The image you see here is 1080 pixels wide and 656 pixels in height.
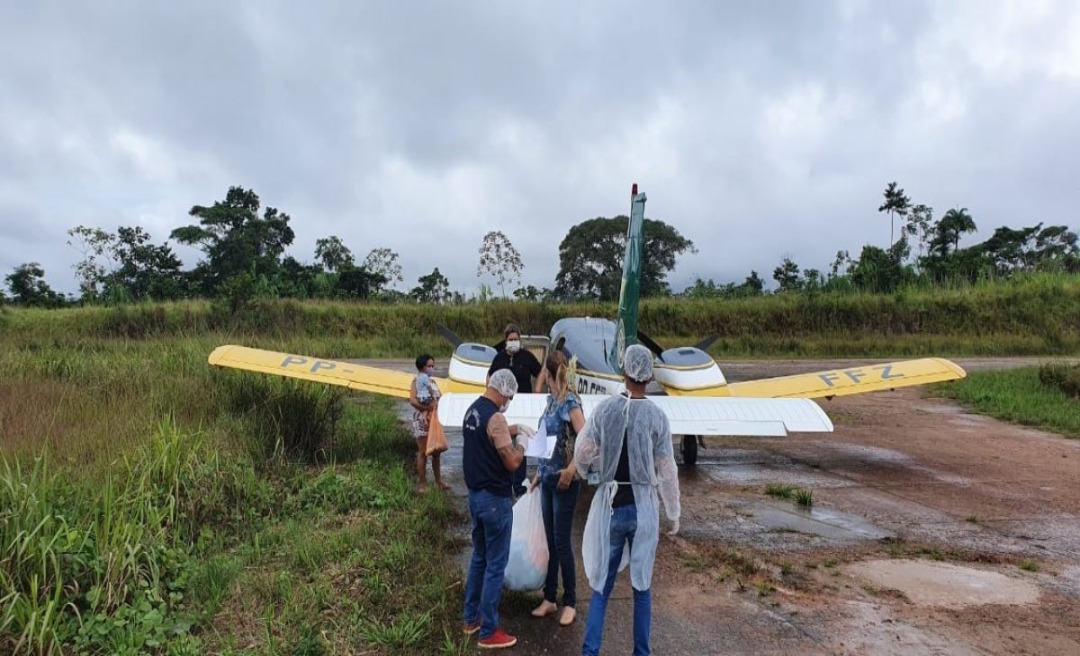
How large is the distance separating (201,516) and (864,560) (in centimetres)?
501

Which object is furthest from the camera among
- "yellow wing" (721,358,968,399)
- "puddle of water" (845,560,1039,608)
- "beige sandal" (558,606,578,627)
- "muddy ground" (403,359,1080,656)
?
"yellow wing" (721,358,968,399)

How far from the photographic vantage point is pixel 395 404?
13133mm

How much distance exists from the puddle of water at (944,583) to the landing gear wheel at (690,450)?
3.22 m

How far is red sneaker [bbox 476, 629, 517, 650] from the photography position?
3523 millimetres

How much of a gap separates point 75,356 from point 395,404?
214 inches

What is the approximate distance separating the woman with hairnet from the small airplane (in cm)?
261

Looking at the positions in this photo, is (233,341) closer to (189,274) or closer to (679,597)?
(679,597)

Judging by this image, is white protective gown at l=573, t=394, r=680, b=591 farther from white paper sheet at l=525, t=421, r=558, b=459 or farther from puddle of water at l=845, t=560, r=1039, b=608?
puddle of water at l=845, t=560, r=1039, b=608

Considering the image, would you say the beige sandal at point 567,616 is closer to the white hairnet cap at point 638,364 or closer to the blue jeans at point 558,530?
the blue jeans at point 558,530

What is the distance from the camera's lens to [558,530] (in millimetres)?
3859

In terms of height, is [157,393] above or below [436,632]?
above

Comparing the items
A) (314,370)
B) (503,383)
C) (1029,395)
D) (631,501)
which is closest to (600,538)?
(631,501)

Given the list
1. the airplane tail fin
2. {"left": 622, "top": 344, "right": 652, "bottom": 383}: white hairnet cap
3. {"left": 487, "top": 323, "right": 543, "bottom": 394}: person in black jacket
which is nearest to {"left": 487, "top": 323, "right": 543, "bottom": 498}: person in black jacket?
{"left": 487, "top": 323, "right": 543, "bottom": 394}: person in black jacket

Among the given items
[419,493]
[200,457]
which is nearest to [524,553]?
[419,493]
